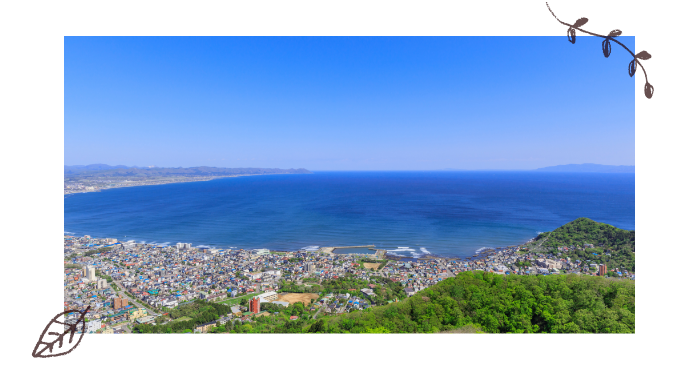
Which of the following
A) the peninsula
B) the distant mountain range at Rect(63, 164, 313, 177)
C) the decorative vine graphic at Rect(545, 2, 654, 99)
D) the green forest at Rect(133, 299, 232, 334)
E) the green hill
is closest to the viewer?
the decorative vine graphic at Rect(545, 2, 654, 99)

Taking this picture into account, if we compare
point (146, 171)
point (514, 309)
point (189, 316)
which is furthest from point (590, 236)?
point (146, 171)

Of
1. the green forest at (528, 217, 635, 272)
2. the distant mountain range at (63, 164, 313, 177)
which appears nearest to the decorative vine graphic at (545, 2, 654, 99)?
the green forest at (528, 217, 635, 272)

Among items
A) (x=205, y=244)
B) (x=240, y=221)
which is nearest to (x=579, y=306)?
(x=205, y=244)

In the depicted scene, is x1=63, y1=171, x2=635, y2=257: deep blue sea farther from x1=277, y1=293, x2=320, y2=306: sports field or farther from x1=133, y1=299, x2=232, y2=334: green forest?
x1=133, y1=299, x2=232, y2=334: green forest
